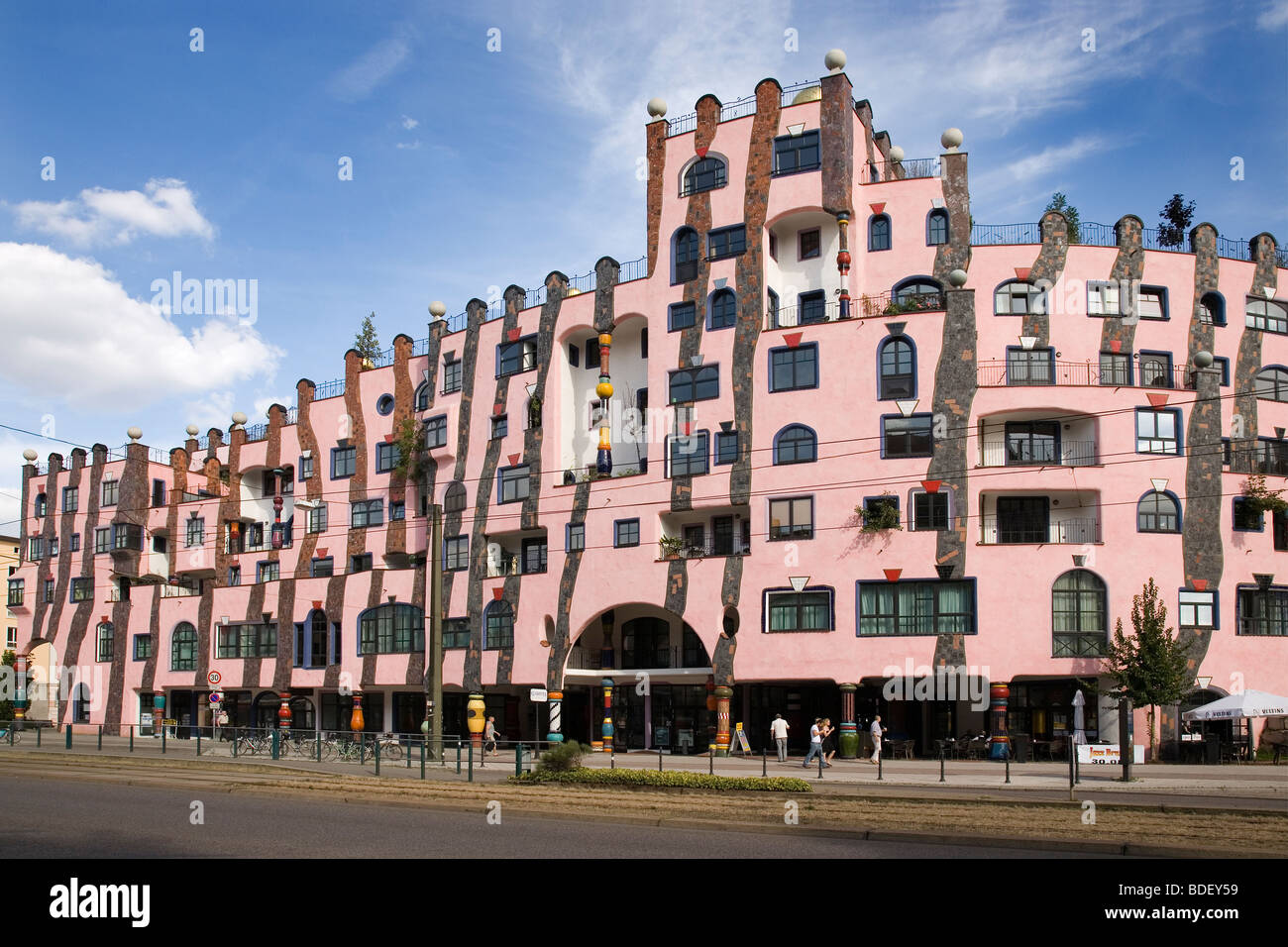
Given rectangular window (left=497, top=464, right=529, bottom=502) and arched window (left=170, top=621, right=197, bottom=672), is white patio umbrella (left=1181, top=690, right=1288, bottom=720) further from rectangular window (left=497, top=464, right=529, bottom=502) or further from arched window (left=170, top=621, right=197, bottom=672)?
arched window (left=170, top=621, right=197, bottom=672)

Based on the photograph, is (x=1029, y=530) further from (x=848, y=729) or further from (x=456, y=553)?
(x=456, y=553)

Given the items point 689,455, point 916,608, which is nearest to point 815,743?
point 916,608

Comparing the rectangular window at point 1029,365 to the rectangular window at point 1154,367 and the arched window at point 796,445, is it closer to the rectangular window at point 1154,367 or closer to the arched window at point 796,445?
the rectangular window at point 1154,367

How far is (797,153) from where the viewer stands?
155 ft

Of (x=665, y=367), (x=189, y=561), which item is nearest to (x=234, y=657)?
(x=189, y=561)

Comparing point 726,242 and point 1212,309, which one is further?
point 726,242

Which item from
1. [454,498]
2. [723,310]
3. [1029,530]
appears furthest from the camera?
[454,498]

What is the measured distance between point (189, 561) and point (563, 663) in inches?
1170

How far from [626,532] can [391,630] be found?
45.1 ft

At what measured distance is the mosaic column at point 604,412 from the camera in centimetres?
4956

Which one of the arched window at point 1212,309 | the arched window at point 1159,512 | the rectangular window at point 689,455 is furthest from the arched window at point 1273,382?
the rectangular window at point 689,455
